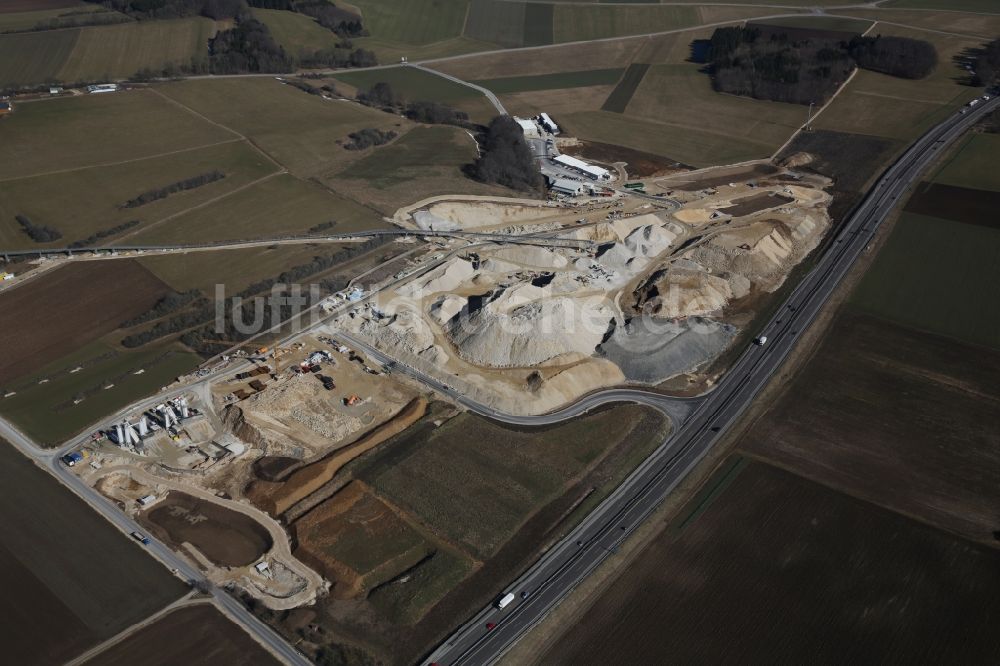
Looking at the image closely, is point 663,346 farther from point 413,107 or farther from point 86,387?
point 413,107

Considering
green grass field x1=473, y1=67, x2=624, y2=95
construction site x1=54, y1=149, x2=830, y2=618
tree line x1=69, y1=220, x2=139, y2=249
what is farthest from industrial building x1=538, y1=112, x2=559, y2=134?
tree line x1=69, y1=220, x2=139, y2=249

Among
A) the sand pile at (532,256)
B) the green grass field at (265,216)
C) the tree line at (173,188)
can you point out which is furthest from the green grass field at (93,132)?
the sand pile at (532,256)

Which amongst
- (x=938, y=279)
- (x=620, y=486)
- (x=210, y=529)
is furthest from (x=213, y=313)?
(x=938, y=279)

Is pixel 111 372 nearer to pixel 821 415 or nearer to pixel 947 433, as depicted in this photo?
pixel 821 415

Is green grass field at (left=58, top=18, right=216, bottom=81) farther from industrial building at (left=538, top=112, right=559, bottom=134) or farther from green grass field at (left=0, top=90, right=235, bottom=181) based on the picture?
industrial building at (left=538, top=112, right=559, bottom=134)

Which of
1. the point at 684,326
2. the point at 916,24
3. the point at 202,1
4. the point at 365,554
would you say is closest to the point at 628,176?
the point at 684,326

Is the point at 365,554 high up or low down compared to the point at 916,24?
down

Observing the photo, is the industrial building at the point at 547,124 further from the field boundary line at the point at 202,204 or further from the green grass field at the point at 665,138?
the field boundary line at the point at 202,204
